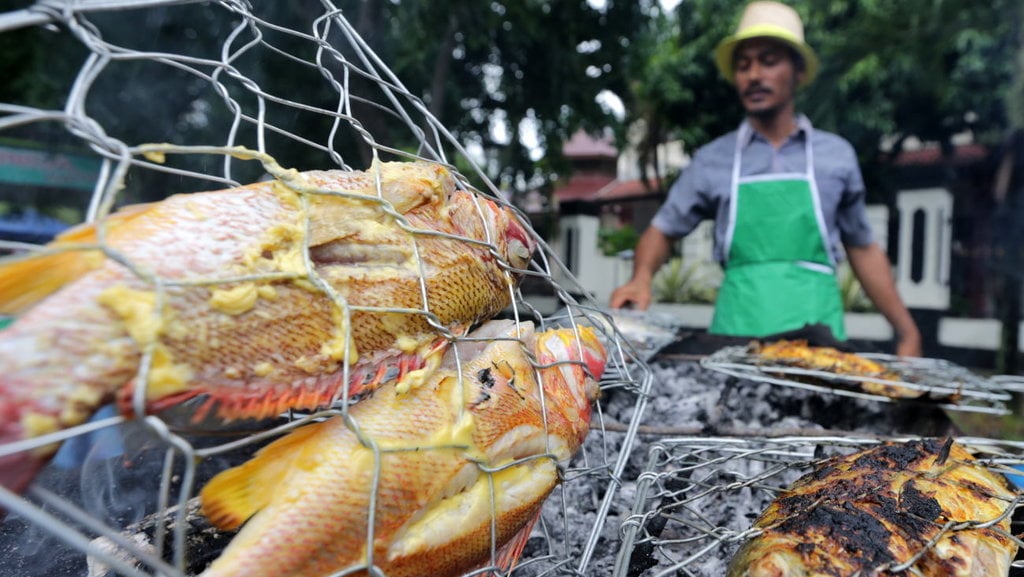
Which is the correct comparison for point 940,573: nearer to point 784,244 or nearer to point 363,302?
point 363,302

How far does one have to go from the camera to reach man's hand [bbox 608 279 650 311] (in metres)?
3.52

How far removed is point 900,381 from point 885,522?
4.76ft

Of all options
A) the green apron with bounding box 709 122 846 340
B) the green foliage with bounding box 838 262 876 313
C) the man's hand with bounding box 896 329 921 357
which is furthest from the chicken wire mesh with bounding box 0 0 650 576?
the green foliage with bounding box 838 262 876 313

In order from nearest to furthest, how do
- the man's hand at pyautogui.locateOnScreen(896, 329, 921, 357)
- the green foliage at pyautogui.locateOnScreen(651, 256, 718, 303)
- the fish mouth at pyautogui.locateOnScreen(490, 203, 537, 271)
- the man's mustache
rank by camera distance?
the fish mouth at pyautogui.locateOnScreen(490, 203, 537, 271), the man's hand at pyautogui.locateOnScreen(896, 329, 921, 357), the man's mustache, the green foliage at pyautogui.locateOnScreen(651, 256, 718, 303)

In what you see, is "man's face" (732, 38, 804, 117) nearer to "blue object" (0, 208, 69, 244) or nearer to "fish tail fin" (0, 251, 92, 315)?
"fish tail fin" (0, 251, 92, 315)

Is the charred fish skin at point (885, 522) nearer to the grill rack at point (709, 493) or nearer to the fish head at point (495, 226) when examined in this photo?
the grill rack at point (709, 493)

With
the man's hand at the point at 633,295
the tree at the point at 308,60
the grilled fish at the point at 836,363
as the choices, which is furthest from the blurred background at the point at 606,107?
the grilled fish at the point at 836,363

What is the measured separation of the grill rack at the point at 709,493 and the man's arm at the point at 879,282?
74.2 inches

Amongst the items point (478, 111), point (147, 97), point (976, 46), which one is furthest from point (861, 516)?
point (976, 46)

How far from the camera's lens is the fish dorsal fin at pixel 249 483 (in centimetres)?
87

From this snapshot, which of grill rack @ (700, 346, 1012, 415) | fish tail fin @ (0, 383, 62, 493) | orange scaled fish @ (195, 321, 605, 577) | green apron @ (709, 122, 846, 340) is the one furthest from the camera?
green apron @ (709, 122, 846, 340)

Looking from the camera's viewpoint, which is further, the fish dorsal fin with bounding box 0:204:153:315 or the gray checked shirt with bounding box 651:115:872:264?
the gray checked shirt with bounding box 651:115:872:264

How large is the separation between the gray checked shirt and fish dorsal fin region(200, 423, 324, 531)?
129 inches

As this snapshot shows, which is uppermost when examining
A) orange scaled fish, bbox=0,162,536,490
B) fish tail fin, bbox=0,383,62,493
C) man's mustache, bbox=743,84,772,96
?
man's mustache, bbox=743,84,772,96
